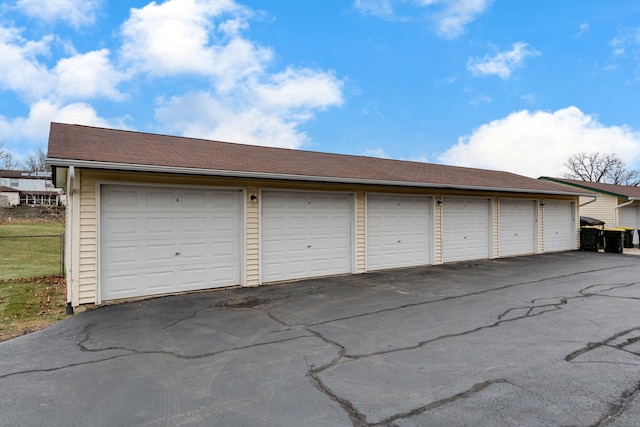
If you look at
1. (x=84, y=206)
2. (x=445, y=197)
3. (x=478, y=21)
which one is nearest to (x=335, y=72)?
(x=478, y=21)

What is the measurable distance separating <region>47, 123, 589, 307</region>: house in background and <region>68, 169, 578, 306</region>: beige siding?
2 centimetres

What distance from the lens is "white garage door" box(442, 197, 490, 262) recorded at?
1119 centimetres

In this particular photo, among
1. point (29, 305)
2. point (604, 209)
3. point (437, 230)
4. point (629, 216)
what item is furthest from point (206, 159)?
point (629, 216)

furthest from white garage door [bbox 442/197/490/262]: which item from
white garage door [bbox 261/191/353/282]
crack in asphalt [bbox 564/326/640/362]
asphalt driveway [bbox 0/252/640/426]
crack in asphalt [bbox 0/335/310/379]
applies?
crack in asphalt [bbox 0/335/310/379]

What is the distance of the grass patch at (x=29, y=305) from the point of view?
17.2 feet

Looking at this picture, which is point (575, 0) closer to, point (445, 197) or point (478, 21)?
point (478, 21)

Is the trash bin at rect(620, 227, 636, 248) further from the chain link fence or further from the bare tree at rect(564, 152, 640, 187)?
the bare tree at rect(564, 152, 640, 187)

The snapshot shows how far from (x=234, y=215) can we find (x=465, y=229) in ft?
24.8

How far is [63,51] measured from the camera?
1405cm

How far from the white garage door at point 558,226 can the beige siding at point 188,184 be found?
585 cm

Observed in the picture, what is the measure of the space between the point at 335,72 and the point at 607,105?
50.0 ft

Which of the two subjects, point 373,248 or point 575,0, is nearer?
point 373,248

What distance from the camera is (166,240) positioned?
700 centimetres

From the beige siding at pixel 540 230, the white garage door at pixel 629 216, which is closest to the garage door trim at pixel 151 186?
the beige siding at pixel 540 230
